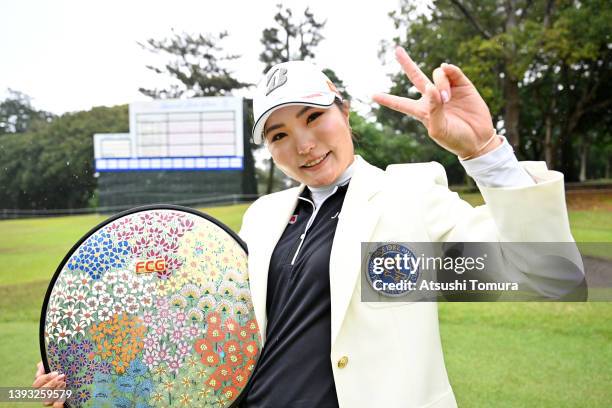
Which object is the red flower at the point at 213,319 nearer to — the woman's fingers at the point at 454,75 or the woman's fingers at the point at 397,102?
the woman's fingers at the point at 397,102

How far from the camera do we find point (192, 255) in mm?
1456

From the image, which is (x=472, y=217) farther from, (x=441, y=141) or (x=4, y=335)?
(x=4, y=335)

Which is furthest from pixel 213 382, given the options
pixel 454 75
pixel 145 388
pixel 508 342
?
pixel 508 342

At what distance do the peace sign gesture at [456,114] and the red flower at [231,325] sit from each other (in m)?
0.83

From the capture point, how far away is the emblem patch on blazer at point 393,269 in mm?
1125

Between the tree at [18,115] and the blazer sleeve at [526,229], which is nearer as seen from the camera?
the blazer sleeve at [526,229]

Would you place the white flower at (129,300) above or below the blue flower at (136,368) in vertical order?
above

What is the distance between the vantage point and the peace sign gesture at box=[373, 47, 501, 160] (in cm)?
94

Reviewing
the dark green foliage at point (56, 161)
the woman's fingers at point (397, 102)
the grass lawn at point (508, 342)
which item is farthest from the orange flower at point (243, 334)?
the dark green foliage at point (56, 161)

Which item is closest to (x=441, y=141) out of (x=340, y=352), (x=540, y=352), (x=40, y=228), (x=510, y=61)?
(x=340, y=352)

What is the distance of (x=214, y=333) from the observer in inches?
56.4

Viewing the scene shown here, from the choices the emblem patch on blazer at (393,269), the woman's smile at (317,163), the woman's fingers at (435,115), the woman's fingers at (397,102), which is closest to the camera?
the woman's fingers at (435,115)

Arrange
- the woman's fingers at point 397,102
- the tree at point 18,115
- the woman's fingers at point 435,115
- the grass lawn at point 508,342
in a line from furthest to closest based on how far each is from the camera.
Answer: the tree at point 18,115
the grass lawn at point 508,342
the woman's fingers at point 397,102
the woman's fingers at point 435,115

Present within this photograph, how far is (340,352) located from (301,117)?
60 cm
